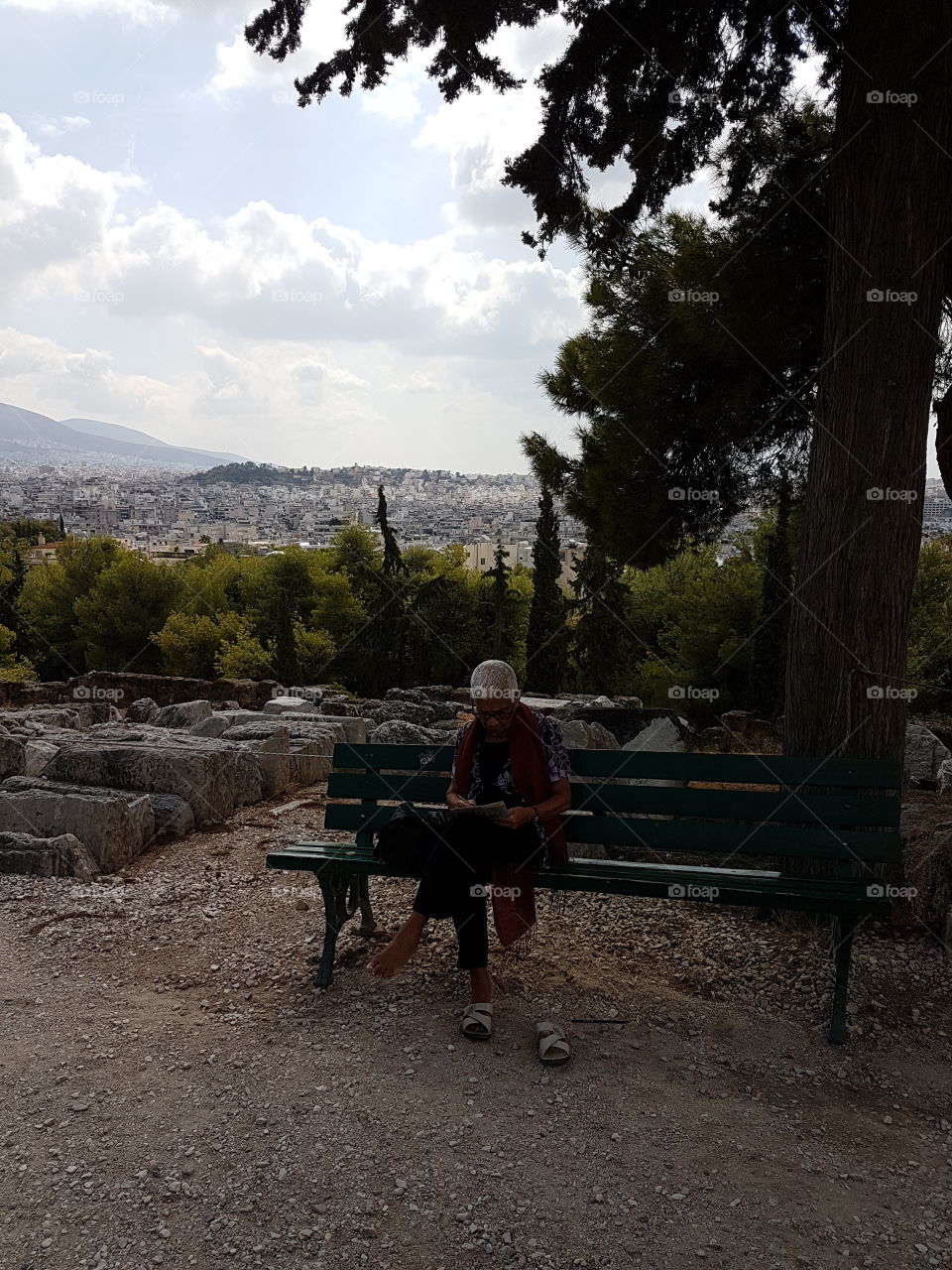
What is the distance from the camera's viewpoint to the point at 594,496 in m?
7.68

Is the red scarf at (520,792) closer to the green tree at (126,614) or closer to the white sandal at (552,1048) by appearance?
the white sandal at (552,1048)

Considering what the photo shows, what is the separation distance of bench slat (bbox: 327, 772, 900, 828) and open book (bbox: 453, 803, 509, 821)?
504mm

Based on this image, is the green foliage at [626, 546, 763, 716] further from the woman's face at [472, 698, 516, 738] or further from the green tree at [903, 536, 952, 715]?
the woman's face at [472, 698, 516, 738]

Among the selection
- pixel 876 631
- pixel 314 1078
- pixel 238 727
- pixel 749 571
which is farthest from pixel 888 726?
pixel 749 571

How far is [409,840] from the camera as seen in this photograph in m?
3.67

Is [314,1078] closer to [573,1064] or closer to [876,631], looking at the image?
[573,1064]

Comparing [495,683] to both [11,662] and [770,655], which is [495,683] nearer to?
[770,655]

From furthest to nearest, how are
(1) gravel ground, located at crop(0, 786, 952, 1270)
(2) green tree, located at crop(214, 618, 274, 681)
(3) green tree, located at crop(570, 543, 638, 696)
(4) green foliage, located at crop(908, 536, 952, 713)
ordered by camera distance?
(2) green tree, located at crop(214, 618, 274, 681), (3) green tree, located at crop(570, 543, 638, 696), (4) green foliage, located at crop(908, 536, 952, 713), (1) gravel ground, located at crop(0, 786, 952, 1270)

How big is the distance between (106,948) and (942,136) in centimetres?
525

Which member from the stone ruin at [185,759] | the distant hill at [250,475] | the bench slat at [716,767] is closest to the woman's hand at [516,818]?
the bench slat at [716,767]

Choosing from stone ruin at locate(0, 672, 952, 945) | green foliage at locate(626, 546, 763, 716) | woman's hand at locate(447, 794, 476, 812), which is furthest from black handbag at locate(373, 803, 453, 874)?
green foliage at locate(626, 546, 763, 716)

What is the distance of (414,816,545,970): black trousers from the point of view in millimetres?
3434

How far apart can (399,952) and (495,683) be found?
1.08 m

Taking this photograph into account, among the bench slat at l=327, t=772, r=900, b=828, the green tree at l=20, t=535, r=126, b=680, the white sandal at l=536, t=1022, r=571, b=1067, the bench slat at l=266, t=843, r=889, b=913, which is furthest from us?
the green tree at l=20, t=535, r=126, b=680
